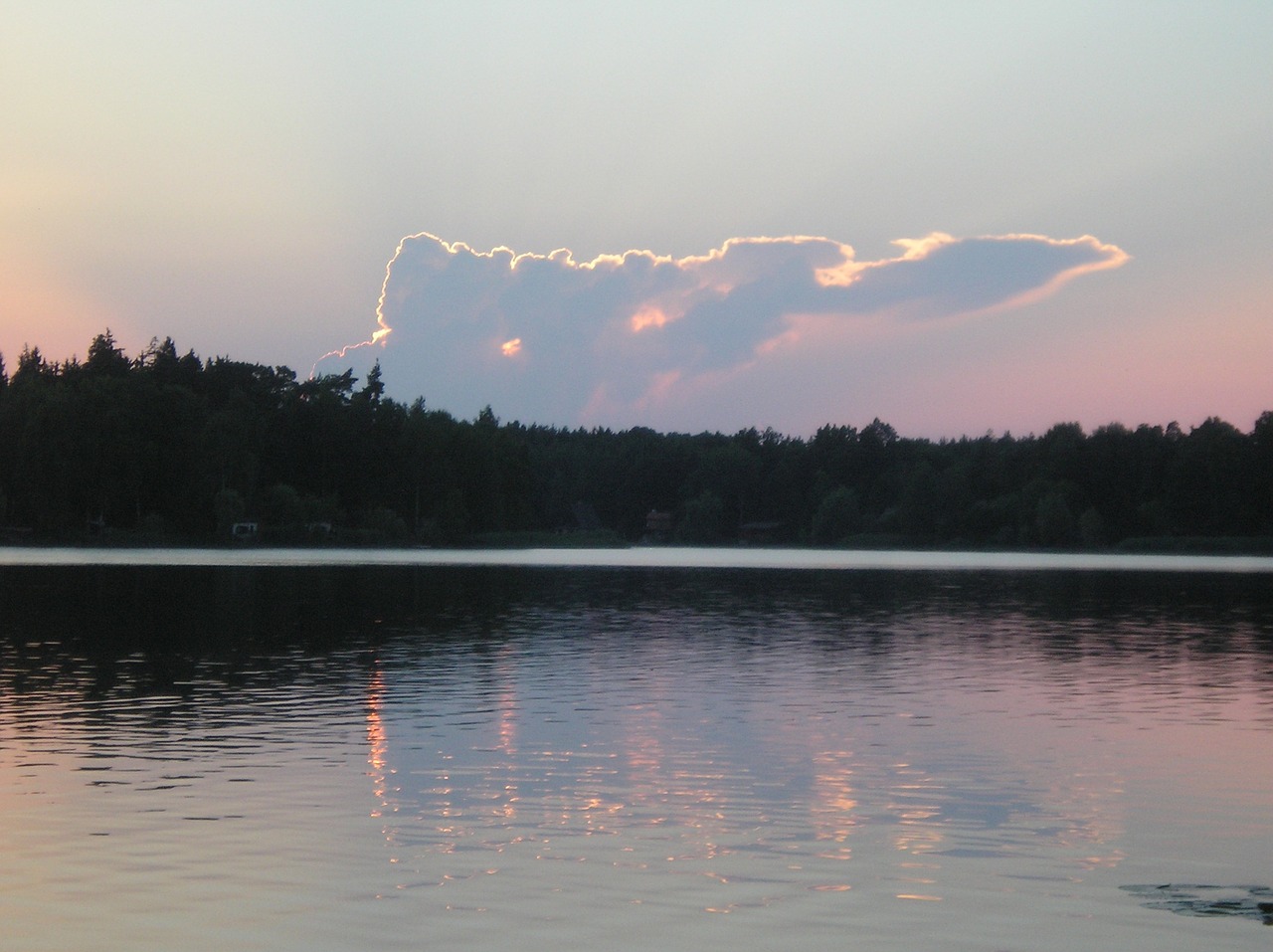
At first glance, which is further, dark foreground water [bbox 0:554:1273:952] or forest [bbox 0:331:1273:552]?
forest [bbox 0:331:1273:552]

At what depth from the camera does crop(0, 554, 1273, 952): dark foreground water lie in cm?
1316

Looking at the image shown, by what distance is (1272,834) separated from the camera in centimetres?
1711

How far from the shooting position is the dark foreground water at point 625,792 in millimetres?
13156

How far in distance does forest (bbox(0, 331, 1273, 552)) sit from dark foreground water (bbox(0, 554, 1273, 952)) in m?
112

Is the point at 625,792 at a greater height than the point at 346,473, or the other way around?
the point at 346,473

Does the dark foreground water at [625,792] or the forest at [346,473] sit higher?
the forest at [346,473]

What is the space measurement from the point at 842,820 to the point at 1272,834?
514 cm

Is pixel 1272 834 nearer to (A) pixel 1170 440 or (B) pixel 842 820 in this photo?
(B) pixel 842 820

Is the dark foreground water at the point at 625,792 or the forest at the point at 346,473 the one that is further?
the forest at the point at 346,473

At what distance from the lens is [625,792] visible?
1903 cm

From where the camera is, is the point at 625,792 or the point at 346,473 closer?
the point at 625,792

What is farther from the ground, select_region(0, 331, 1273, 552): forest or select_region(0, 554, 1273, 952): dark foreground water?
select_region(0, 331, 1273, 552): forest

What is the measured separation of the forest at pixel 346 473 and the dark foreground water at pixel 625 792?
111899mm

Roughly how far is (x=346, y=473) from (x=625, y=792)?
5984 inches
